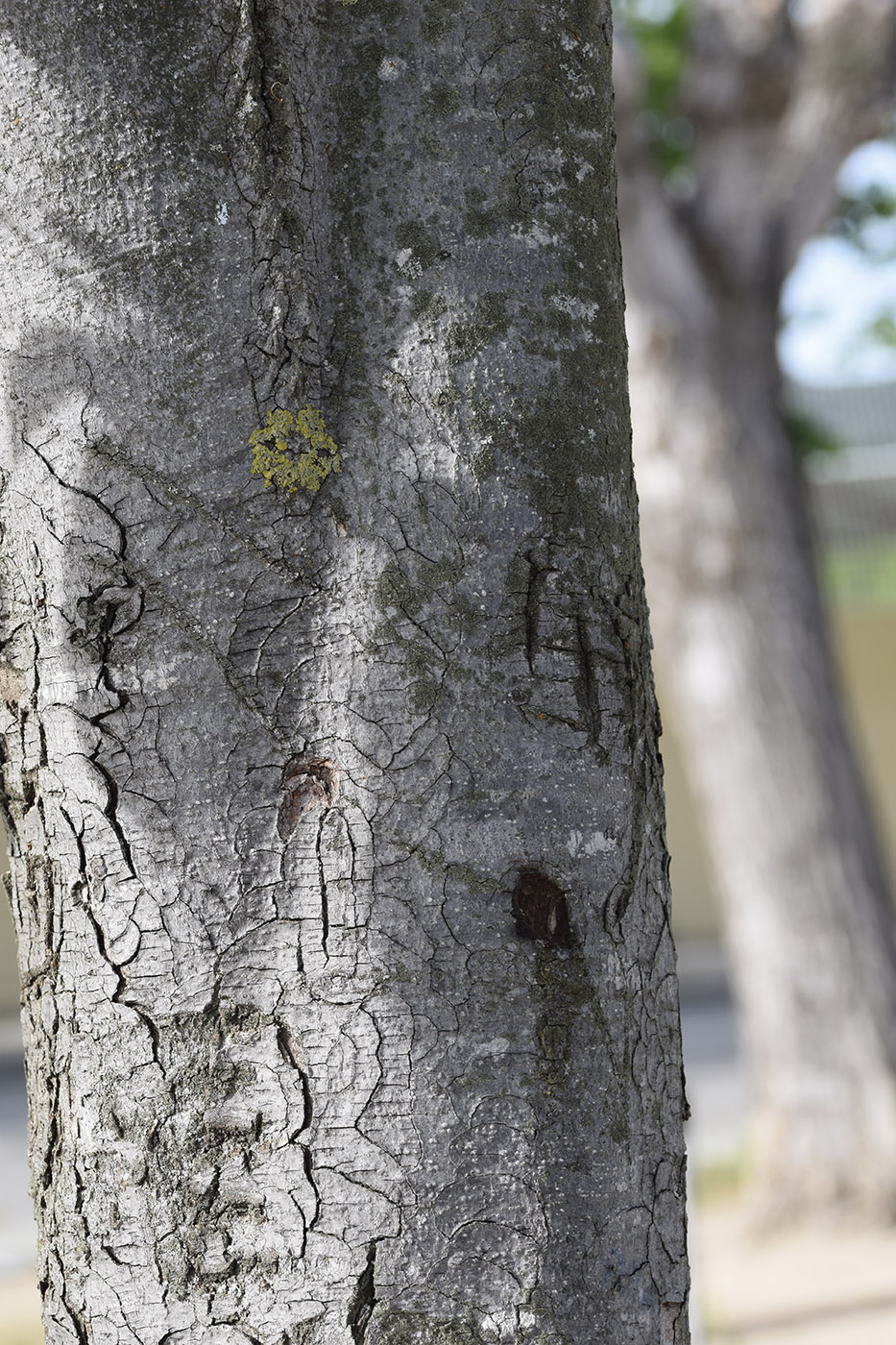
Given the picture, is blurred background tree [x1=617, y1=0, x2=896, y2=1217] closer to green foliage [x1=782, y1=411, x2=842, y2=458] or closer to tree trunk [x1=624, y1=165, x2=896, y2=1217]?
tree trunk [x1=624, y1=165, x2=896, y2=1217]

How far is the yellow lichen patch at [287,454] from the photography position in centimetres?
104

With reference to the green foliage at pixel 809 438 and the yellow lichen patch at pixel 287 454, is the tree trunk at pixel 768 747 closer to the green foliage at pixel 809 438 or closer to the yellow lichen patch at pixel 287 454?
→ the green foliage at pixel 809 438

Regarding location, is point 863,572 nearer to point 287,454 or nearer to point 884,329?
point 884,329

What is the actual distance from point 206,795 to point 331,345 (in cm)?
37

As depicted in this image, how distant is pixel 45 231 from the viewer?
42.7 inches

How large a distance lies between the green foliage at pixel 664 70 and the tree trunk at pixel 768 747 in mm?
2084

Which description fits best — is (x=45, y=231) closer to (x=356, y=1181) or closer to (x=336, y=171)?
(x=336, y=171)

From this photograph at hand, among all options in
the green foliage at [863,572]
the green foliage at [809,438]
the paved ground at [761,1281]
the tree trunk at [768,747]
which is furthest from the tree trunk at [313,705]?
the green foliage at [863,572]

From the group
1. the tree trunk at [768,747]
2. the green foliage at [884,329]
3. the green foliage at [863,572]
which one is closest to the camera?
the tree trunk at [768,747]

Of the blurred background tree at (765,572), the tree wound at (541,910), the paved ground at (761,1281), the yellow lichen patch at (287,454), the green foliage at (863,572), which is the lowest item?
the paved ground at (761,1281)

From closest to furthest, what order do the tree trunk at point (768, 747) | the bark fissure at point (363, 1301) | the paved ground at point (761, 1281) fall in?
the bark fissure at point (363, 1301)
the paved ground at point (761, 1281)
the tree trunk at point (768, 747)

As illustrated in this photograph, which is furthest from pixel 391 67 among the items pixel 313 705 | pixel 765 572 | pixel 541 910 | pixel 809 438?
pixel 809 438

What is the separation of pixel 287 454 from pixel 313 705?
→ 7.7 inches

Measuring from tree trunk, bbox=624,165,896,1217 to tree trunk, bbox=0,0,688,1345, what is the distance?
182 inches
